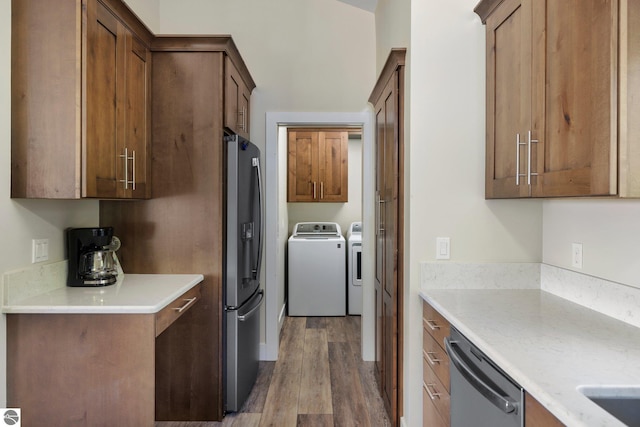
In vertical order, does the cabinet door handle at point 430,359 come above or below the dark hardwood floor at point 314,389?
above

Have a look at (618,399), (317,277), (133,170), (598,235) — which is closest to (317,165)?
(317,277)

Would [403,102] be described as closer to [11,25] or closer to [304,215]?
[11,25]

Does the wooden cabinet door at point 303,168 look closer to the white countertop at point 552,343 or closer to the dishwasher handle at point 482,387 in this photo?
the white countertop at point 552,343

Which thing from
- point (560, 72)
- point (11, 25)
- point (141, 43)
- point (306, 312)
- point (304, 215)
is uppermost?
point (141, 43)

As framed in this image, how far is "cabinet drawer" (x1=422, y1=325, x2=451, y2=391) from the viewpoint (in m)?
1.61

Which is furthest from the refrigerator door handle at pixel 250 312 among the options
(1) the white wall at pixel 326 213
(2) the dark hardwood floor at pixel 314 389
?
(1) the white wall at pixel 326 213

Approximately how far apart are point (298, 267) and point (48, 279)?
2882 millimetres

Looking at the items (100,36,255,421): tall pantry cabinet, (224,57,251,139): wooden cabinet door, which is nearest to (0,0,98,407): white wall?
(100,36,255,421): tall pantry cabinet

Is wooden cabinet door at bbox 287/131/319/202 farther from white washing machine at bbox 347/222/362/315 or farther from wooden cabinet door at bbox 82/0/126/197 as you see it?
wooden cabinet door at bbox 82/0/126/197

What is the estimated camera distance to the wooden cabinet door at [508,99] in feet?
5.13

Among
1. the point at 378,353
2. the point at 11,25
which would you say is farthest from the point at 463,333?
the point at 11,25

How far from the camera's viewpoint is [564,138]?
133 cm

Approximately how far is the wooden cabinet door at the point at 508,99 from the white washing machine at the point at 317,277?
109 inches

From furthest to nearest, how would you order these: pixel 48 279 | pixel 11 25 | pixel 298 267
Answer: pixel 298 267 < pixel 48 279 < pixel 11 25
